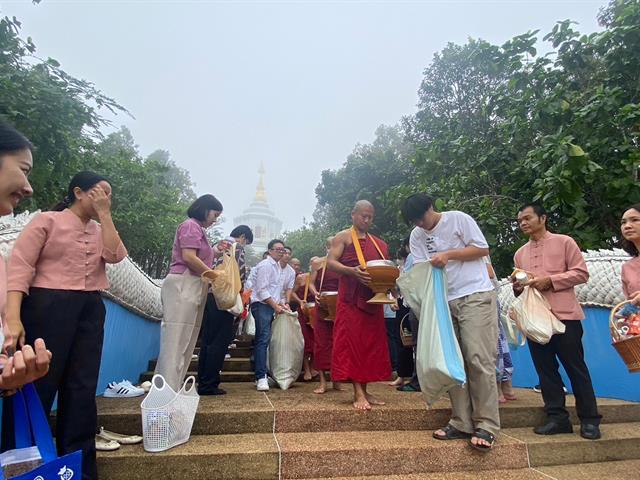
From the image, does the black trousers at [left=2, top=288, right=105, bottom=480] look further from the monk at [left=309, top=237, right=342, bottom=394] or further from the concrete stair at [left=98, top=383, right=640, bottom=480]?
the monk at [left=309, top=237, right=342, bottom=394]

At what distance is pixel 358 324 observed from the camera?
3.53m

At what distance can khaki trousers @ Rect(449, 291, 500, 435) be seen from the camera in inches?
113

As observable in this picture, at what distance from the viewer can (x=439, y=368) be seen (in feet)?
9.10

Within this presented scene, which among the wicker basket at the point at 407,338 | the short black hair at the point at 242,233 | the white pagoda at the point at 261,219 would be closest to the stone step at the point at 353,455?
the wicker basket at the point at 407,338

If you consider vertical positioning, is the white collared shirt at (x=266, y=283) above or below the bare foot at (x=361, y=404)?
above

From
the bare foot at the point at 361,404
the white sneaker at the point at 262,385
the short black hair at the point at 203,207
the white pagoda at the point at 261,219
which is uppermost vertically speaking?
the white pagoda at the point at 261,219

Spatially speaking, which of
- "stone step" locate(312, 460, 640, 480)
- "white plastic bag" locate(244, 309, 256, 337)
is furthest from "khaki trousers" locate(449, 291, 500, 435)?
"white plastic bag" locate(244, 309, 256, 337)

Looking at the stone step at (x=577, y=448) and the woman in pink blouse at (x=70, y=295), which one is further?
the stone step at (x=577, y=448)

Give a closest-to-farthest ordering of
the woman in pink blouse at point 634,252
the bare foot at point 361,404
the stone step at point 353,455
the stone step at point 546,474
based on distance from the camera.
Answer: the stone step at point 353,455
the stone step at point 546,474
the woman in pink blouse at point 634,252
the bare foot at point 361,404

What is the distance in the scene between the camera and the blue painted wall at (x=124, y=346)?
3.98 m

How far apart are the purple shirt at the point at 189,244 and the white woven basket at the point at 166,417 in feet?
2.93

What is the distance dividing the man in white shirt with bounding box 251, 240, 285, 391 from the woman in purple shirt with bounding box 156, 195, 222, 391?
1358 mm

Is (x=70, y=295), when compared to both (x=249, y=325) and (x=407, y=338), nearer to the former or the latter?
(x=407, y=338)

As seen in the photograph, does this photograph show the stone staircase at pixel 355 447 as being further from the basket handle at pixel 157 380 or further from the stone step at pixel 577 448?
the basket handle at pixel 157 380
